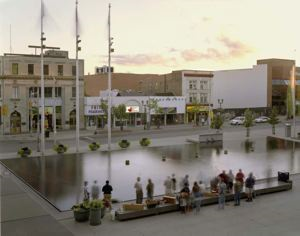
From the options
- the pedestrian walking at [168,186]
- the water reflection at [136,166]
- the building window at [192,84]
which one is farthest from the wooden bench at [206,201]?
the building window at [192,84]

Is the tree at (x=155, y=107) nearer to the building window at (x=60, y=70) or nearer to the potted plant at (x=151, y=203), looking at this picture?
the building window at (x=60, y=70)

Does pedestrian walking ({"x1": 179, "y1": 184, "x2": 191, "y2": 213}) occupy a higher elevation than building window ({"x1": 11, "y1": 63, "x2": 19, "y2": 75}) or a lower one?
lower

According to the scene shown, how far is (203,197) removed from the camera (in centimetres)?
2058

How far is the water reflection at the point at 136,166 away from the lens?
24.1 m

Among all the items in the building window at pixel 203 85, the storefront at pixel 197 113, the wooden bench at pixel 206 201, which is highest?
the building window at pixel 203 85

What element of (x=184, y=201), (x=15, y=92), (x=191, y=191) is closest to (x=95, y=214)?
(x=184, y=201)

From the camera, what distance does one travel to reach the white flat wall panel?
100188mm

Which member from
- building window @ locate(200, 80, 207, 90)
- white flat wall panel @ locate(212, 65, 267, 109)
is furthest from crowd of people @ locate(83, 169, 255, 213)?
white flat wall panel @ locate(212, 65, 267, 109)

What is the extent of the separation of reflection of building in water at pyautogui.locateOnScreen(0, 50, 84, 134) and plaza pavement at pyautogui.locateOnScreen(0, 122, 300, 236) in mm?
40438

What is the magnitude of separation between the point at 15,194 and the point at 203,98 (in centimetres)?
6482

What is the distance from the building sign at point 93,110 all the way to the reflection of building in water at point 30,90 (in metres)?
0.87

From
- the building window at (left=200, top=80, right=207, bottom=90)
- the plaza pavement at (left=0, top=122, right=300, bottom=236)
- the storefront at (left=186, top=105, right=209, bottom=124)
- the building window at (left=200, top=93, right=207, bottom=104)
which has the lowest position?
the plaza pavement at (left=0, top=122, right=300, bottom=236)

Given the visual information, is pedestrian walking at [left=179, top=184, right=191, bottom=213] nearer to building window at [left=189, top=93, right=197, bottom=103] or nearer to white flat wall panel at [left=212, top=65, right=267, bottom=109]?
building window at [left=189, top=93, right=197, bottom=103]

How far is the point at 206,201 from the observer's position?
2031 centimetres
